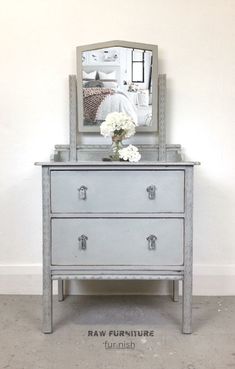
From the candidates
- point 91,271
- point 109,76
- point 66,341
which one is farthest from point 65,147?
point 66,341

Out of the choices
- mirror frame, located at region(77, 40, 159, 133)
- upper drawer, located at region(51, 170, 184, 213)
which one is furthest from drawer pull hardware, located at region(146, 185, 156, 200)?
mirror frame, located at region(77, 40, 159, 133)

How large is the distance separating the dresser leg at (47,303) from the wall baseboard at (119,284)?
0.51 m

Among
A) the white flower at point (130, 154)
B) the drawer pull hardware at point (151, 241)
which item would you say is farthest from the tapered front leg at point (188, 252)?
the white flower at point (130, 154)

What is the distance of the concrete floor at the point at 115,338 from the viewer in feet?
5.31

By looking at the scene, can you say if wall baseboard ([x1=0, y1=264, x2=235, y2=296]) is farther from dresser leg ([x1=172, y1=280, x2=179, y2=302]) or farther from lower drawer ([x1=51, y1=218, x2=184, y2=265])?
lower drawer ([x1=51, y1=218, x2=184, y2=265])

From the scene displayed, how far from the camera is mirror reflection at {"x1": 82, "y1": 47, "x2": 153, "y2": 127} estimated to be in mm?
2211

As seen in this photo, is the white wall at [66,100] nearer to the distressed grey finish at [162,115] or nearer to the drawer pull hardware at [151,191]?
the distressed grey finish at [162,115]

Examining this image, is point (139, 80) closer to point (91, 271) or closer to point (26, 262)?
point (91, 271)

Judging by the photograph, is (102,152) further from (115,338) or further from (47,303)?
(115,338)

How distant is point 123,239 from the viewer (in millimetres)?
1820

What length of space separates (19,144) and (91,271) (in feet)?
3.20

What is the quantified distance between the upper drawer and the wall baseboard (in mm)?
744

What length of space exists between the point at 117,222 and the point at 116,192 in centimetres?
15

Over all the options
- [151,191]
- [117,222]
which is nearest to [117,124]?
[151,191]
